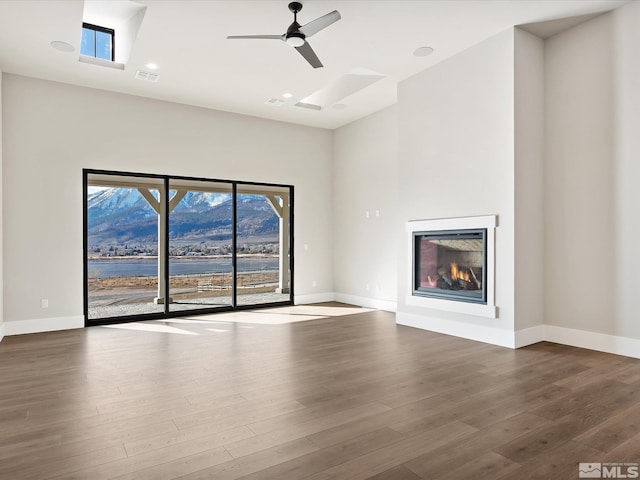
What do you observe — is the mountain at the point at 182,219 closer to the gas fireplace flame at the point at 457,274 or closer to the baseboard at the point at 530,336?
the gas fireplace flame at the point at 457,274

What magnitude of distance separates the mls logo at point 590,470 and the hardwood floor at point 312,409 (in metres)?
0.03

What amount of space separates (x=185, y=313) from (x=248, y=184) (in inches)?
97.1

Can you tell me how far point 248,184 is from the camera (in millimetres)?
7375

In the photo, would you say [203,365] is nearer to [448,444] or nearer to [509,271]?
[448,444]

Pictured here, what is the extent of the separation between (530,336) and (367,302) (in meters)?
Answer: 3.20

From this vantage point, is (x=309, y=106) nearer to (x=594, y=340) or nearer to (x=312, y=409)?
(x=594, y=340)

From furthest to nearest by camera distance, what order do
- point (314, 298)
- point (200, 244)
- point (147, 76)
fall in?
point (314, 298) < point (200, 244) < point (147, 76)

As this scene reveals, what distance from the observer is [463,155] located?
4.97 metres

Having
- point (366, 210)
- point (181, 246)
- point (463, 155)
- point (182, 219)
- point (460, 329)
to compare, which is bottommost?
point (460, 329)

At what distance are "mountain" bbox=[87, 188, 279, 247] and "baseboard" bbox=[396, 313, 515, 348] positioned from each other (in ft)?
10.4

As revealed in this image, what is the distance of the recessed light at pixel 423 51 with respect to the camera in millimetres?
4863

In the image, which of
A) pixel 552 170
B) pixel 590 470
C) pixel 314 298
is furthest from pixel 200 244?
pixel 590 470

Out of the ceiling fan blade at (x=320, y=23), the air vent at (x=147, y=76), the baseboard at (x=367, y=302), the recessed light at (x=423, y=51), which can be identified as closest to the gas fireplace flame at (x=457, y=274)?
the baseboard at (x=367, y=302)

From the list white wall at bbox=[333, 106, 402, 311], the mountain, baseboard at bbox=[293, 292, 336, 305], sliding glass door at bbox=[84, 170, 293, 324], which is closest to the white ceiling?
white wall at bbox=[333, 106, 402, 311]
